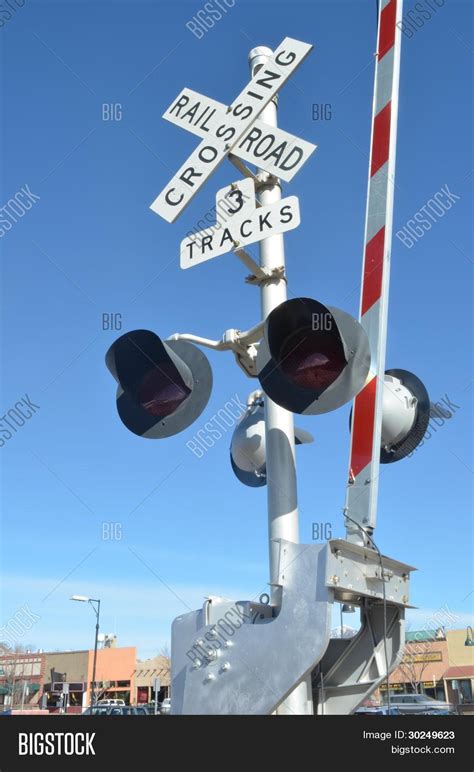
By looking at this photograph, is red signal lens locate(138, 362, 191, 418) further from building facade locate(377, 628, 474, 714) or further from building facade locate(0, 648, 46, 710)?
building facade locate(0, 648, 46, 710)

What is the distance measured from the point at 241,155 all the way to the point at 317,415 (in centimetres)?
221

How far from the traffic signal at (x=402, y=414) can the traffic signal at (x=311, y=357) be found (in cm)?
102

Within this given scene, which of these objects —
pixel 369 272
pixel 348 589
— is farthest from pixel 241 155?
pixel 348 589

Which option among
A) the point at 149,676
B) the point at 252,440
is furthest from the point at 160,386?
the point at 149,676

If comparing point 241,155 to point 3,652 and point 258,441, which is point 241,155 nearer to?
point 258,441

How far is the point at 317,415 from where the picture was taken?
17.8 ft

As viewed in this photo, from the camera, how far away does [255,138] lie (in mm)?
6031

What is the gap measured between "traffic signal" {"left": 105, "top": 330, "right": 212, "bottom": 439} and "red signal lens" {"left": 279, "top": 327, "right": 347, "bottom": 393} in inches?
44.0

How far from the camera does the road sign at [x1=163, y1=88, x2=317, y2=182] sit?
569 cm

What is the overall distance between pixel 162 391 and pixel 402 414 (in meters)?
2.04

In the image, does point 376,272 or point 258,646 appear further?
point 376,272

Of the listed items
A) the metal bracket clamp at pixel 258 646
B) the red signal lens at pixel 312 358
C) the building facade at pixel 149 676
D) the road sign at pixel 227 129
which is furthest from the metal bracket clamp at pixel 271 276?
the building facade at pixel 149 676

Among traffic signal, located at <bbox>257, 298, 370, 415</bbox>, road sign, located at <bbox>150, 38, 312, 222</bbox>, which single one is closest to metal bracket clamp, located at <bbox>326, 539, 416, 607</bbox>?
traffic signal, located at <bbox>257, 298, 370, 415</bbox>

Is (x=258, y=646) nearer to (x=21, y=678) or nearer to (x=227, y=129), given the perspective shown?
(x=227, y=129)
